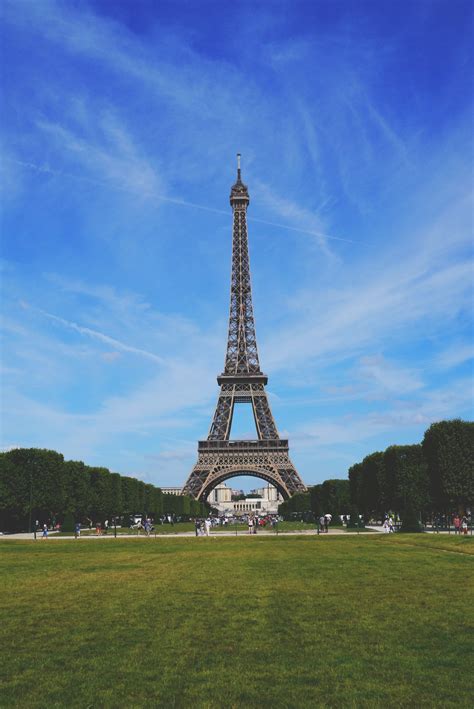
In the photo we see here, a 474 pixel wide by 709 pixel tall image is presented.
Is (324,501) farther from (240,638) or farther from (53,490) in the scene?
(240,638)

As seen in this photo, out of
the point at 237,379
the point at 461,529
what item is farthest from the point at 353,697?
the point at 237,379

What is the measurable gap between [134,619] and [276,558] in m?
14.6

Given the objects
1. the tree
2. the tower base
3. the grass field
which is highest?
the tower base

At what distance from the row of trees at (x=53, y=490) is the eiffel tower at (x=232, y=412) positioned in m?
19.6

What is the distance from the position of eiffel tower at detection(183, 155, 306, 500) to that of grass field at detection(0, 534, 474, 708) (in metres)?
82.5

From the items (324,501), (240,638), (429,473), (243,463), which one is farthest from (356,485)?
(240,638)

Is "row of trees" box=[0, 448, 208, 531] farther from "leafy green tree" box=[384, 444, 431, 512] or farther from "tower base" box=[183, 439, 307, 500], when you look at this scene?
"leafy green tree" box=[384, 444, 431, 512]

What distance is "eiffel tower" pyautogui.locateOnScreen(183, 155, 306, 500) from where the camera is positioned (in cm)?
10350

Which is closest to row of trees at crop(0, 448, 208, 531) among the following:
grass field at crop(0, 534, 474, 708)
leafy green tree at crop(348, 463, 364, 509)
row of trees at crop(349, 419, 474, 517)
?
leafy green tree at crop(348, 463, 364, 509)

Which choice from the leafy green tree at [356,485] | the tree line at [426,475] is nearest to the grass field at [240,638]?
the tree line at [426,475]

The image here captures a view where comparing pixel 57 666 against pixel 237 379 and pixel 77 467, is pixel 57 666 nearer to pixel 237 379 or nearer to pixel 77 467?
pixel 77 467

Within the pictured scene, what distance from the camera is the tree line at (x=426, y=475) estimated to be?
5769 cm

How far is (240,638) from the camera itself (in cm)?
1124

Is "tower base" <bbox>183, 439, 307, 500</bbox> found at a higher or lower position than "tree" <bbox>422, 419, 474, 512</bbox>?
higher
